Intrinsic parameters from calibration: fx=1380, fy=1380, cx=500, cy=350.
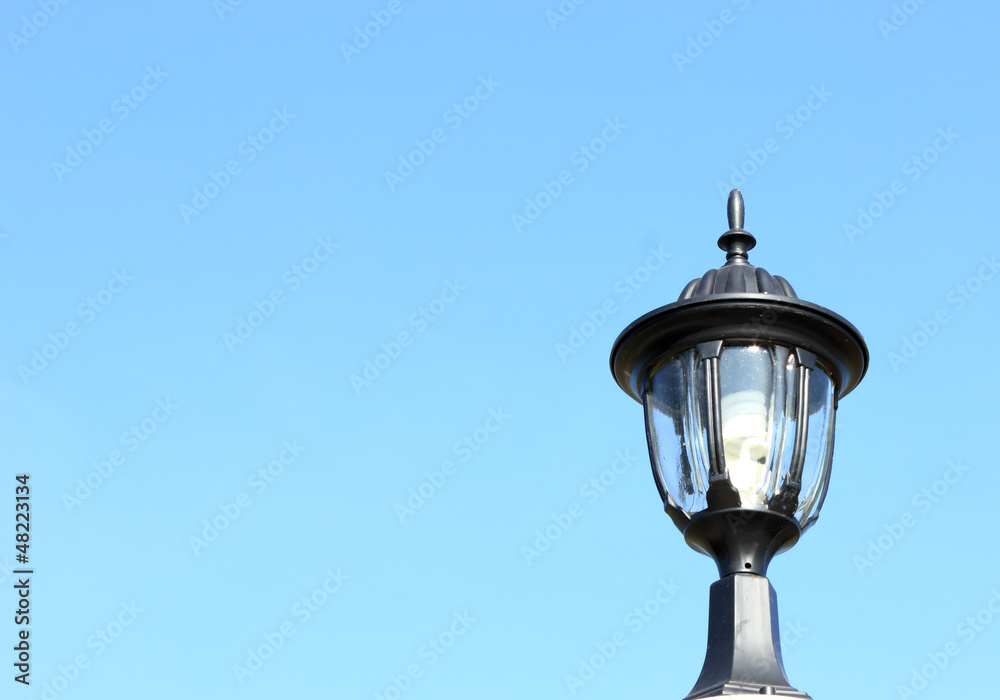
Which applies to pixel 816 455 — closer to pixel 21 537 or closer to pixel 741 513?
pixel 741 513

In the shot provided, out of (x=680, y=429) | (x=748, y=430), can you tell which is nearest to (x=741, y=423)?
(x=748, y=430)

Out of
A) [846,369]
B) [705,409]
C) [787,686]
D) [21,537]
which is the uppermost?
[21,537]

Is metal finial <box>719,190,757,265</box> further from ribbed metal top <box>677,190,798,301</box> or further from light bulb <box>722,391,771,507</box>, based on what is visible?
light bulb <box>722,391,771,507</box>

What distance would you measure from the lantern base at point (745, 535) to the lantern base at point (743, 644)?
0.15 ft

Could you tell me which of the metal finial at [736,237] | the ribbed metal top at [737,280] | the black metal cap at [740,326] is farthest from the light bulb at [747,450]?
the metal finial at [736,237]

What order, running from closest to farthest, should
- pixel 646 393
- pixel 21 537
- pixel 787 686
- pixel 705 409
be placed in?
pixel 787 686 → pixel 705 409 → pixel 646 393 → pixel 21 537

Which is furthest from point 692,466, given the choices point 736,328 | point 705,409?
point 736,328

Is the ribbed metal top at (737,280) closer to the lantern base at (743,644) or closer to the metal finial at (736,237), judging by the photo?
the metal finial at (736,237)

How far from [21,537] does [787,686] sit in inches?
389

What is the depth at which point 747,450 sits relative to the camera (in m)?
4.60

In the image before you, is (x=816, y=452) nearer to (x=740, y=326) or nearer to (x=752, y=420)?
(x=752, y=420)

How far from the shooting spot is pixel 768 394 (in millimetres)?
4660

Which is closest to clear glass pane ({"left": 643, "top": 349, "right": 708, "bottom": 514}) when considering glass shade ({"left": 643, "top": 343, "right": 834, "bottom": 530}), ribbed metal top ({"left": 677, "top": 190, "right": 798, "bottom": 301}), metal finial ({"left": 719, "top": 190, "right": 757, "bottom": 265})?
glass shade ({"left": 643, "top": 343, "right": 834, "bottom": 530})

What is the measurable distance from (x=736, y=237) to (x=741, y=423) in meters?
0.91
